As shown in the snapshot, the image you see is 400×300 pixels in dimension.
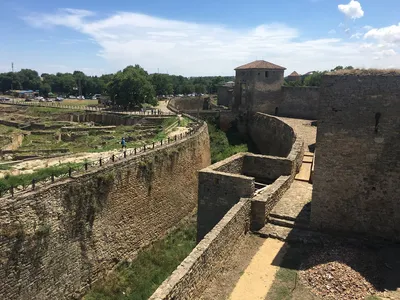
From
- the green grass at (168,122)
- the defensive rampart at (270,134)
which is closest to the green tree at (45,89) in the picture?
the green grass at (168,122)

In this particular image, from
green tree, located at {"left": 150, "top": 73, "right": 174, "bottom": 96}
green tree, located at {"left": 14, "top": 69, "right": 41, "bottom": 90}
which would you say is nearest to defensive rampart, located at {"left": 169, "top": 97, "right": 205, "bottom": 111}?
green tree, located at {"left": 150, "top": 73, "right": 174, "bottom": 96}

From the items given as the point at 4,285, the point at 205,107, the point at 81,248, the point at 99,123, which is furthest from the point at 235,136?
the point at 4,285

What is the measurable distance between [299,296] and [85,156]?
14.4 metres

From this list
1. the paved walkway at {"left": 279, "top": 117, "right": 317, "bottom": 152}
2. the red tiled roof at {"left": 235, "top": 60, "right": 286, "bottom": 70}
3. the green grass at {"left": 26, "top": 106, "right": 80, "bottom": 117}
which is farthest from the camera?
the green grass at {"left": 26, "top": 106, "right": 80, "bottom": 117}

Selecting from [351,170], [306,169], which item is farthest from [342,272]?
[306,169]

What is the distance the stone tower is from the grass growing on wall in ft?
11.3

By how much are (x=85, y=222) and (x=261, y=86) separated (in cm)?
3067

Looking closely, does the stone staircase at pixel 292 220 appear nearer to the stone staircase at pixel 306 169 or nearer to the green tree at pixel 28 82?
the stone staircase at pixel 306 169

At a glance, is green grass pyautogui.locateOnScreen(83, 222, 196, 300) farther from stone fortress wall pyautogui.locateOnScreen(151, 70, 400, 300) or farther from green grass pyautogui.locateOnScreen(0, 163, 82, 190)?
stone fortress wall pyautogui.locateOnScreen(151, 70, 400, 300)

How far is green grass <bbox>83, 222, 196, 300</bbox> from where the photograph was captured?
46.2 feet

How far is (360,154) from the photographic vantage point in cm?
1006

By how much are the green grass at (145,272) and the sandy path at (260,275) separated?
5911 mm

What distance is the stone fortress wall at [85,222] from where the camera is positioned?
1115 centimetres

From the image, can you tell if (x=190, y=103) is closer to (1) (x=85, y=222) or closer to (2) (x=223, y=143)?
(2) (x=223, y=143)
